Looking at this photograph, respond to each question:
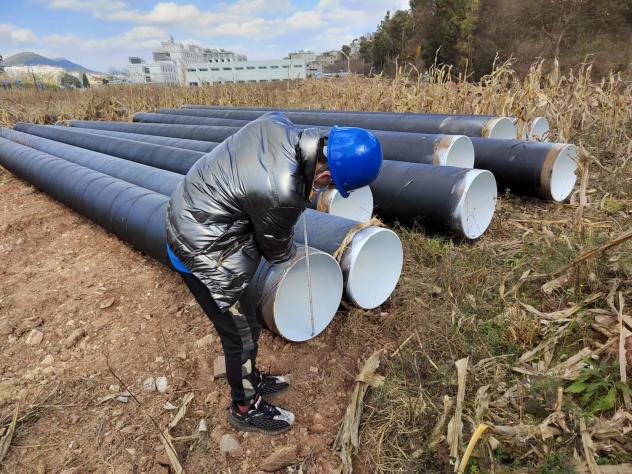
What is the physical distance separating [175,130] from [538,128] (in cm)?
608

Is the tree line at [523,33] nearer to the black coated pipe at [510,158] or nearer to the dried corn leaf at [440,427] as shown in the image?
the black coated pipe at [510,158]

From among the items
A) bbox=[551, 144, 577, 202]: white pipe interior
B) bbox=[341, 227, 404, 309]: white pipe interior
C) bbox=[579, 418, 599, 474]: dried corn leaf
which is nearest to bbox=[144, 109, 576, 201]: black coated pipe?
bbox=[551, 144, 577, 202]: white pipe interior

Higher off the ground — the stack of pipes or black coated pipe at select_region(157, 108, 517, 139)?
black coated pipe at select_region(157, 108, 517, 139)

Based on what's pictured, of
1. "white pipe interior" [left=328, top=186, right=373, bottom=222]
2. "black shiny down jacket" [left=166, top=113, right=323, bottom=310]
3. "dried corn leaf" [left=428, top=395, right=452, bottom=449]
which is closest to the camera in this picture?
"black shiny down jacket" [left=166, top=113, right=323, bottom=310]

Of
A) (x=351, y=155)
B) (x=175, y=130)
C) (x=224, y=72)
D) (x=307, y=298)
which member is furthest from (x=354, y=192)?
(x=224, y=72)

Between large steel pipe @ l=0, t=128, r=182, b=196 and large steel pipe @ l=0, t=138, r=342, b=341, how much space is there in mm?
186

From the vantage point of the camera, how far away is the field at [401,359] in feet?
5.85

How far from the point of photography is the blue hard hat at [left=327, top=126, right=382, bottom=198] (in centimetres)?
161

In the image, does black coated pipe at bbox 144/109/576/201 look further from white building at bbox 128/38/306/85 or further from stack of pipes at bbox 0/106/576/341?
white building at bbox 128/38/306/85

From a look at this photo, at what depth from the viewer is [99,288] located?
352 cm

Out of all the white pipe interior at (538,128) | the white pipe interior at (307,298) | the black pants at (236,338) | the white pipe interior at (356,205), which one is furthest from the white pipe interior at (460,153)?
the black pants at (236,338)

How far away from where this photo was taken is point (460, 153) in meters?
4.25

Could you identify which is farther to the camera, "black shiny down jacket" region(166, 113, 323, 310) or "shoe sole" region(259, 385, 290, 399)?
"shoe sole" region(259, 385, 290, 399)

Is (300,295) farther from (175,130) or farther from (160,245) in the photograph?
(175,130)
